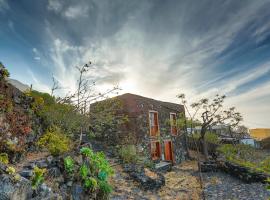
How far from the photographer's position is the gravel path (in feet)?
33.1

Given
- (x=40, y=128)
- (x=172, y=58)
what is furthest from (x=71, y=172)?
(x=172, y=58)

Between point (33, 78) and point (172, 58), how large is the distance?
6690mm

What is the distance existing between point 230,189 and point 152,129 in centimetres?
778

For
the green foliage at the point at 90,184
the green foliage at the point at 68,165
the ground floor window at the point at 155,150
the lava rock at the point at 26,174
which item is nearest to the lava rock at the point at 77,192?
the green foliage at the point at 90,184

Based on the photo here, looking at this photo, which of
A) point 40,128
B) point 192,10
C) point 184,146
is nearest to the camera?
point 192,10

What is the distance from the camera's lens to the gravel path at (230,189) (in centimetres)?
1010

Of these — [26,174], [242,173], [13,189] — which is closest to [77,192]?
[26,174]

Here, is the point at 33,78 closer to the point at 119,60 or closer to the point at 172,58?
the point at 119,60

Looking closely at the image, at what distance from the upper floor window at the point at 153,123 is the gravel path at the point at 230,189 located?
543 centimetres

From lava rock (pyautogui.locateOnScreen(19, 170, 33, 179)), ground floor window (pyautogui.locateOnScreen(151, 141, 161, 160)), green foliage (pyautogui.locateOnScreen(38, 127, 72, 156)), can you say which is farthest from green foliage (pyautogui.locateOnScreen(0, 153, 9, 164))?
ground floor window (pyautogui.locateOnScreen(151, 141, 161, 160))

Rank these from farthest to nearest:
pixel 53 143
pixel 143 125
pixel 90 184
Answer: pixel 143 125
pixel 53 143
pixel 90 184

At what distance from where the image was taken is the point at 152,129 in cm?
1755

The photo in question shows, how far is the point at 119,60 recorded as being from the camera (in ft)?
31.1

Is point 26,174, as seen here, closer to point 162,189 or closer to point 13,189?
point 13,189
